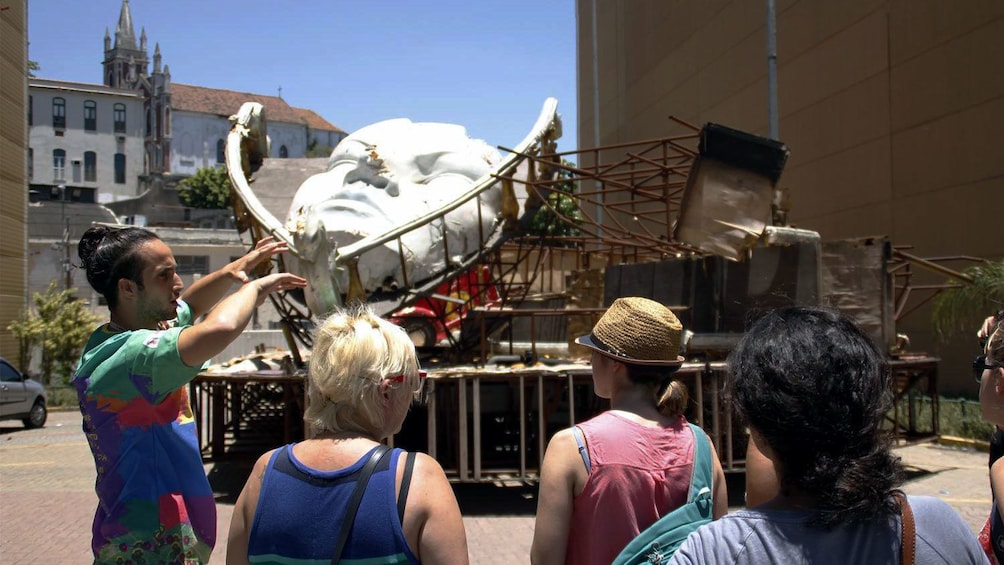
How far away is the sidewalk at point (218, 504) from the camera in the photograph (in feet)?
23.8

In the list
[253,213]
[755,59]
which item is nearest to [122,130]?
[755,59]

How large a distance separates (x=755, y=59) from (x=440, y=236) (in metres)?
15.6

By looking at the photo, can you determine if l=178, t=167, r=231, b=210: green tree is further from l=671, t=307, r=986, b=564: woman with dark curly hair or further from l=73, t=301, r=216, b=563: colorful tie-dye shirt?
l=671, t=307, r=986, b=564: woman with dark curly hair

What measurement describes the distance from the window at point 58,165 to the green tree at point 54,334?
54.1 m

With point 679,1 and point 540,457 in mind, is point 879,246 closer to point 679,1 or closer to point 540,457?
point 540,457


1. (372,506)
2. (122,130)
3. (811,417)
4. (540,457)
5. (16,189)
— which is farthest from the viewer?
(122,130)

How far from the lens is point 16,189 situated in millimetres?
24578

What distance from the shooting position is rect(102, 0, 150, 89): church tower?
95188mm

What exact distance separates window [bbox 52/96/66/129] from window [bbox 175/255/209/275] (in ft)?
127

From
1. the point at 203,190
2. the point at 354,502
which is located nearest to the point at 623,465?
the point at 354,502

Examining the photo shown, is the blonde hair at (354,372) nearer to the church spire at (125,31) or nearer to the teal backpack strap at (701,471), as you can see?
the teal backpack strap at (701,471)

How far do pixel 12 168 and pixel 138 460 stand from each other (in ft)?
84.7

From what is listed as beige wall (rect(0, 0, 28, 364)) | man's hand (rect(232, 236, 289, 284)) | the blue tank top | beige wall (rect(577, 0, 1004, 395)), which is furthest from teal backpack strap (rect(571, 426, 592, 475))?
beige wall (rect(0, 0, 28, 364))

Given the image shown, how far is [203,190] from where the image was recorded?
224 ft
